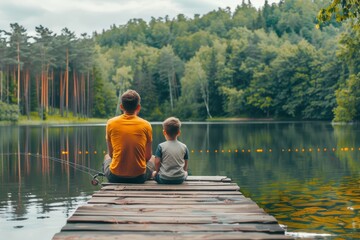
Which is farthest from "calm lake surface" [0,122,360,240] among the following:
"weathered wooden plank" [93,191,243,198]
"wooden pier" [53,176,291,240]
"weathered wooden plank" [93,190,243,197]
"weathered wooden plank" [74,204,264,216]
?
"weathered wooden plank" [74,204,264,216]

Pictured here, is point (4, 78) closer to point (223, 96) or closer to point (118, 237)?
point (223, 96)

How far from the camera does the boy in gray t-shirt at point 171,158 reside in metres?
8.38

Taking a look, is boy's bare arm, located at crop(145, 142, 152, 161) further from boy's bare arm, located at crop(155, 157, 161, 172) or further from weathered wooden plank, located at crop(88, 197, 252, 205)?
weathered wooden plank, located at crop(88, 197, 252, 205)

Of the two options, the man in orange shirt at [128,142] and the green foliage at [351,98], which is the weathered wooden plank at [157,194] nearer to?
the man in orange shirt at [128,142]

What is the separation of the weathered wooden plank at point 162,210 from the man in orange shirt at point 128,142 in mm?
1969

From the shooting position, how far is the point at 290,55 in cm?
10262

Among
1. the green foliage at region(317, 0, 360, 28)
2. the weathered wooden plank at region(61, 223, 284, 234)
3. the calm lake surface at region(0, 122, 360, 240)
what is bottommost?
the calm lake surface at region(0, 122, 360, 240)

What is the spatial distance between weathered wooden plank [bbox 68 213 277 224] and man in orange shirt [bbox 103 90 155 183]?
2.55 metres

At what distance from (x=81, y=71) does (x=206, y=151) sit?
71509mm

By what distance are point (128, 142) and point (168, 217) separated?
102 inches

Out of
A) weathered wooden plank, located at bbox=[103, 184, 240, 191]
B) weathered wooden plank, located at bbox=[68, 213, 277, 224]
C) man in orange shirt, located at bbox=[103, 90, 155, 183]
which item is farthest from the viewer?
Answer: man in orange shirt, located at bbox=[103, 90, 155, 183]

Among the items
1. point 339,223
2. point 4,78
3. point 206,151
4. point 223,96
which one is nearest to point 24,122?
point 4,78

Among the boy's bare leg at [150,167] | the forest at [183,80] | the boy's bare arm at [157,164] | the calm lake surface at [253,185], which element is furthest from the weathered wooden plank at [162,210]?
the forest at [183,80]

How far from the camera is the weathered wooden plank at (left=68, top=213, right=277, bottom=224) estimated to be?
17.7 feet
